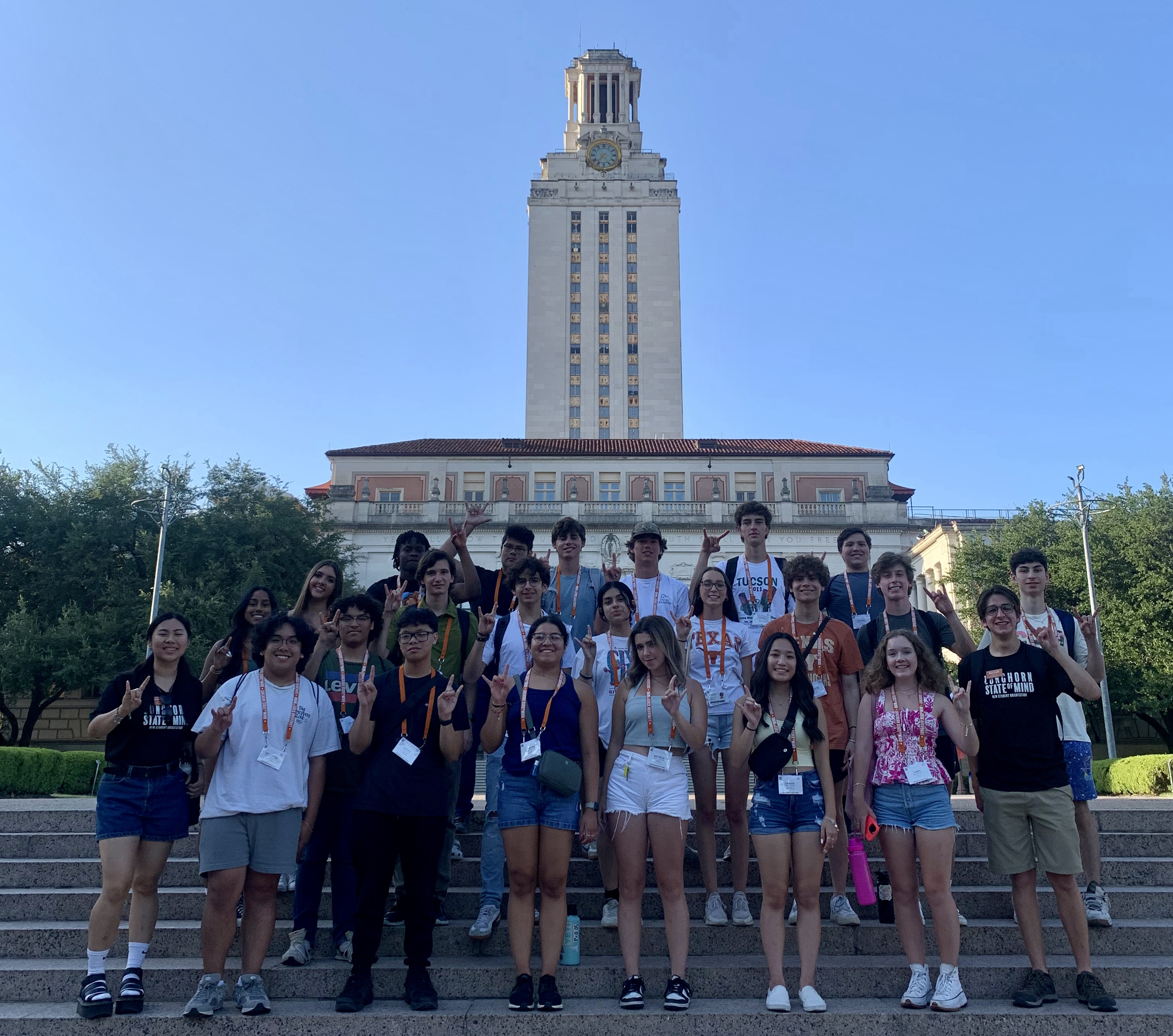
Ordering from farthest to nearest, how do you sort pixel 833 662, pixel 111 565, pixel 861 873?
pixel 111 565 → pixel 833 662 → pixel 861 873

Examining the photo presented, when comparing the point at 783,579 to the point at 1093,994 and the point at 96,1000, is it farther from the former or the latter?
the point at 96,1000

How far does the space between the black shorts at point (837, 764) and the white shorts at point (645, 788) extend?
112 centimetres

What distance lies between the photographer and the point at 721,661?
632cm

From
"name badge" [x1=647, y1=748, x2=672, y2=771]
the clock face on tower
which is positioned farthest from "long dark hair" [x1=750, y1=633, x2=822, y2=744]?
the clock face on tower

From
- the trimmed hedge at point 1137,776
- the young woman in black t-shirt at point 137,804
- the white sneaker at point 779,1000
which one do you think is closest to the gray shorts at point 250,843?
the young woman in black t-shirt at point 137,804

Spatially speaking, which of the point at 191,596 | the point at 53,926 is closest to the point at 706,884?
the point at 53,926

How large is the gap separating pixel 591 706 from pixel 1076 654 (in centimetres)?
332

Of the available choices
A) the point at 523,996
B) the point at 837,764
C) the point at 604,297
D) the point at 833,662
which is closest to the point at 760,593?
the point at 833,662

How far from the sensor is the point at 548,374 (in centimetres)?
8231

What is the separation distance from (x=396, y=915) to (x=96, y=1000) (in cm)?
176

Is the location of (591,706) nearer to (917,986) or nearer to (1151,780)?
(917,986)

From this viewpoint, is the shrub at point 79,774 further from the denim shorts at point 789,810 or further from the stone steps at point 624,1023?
the denim shorts at point 789,810

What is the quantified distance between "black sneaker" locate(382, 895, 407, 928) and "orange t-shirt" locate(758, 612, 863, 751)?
115 inches

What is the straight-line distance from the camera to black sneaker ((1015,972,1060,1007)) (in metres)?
4.93
